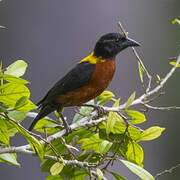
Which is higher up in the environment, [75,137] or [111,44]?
[111,44]

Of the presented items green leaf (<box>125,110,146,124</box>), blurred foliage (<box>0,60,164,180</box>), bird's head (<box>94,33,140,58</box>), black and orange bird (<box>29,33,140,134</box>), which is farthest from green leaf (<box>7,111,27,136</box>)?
bird's head (<box>94,33,140,58</box>)

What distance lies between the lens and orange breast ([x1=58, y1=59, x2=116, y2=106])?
2.92 m

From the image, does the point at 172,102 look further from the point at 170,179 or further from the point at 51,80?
the point at 51,80

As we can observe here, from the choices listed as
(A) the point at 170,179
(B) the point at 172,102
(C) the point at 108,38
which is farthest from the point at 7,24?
(A) the point at 170,179

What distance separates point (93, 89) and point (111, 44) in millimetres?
519

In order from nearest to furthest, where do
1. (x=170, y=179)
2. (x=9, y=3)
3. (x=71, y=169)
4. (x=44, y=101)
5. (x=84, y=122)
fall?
1. (x=71, y=169)
2. (x=84, y=122)
3. (x=44, y=101)
4. (x=9, y=3)
5. (x=170, y=179)

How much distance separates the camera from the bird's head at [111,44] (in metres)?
3.19

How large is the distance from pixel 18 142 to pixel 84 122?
7.37 ft

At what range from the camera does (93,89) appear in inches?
115

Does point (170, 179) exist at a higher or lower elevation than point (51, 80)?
lower

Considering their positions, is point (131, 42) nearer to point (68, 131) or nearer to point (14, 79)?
point (68, 131)

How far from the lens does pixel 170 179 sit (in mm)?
8438

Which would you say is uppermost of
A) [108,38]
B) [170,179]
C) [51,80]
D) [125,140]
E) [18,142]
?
[108,38]

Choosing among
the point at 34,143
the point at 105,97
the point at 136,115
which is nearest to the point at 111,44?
the point at 105,97
